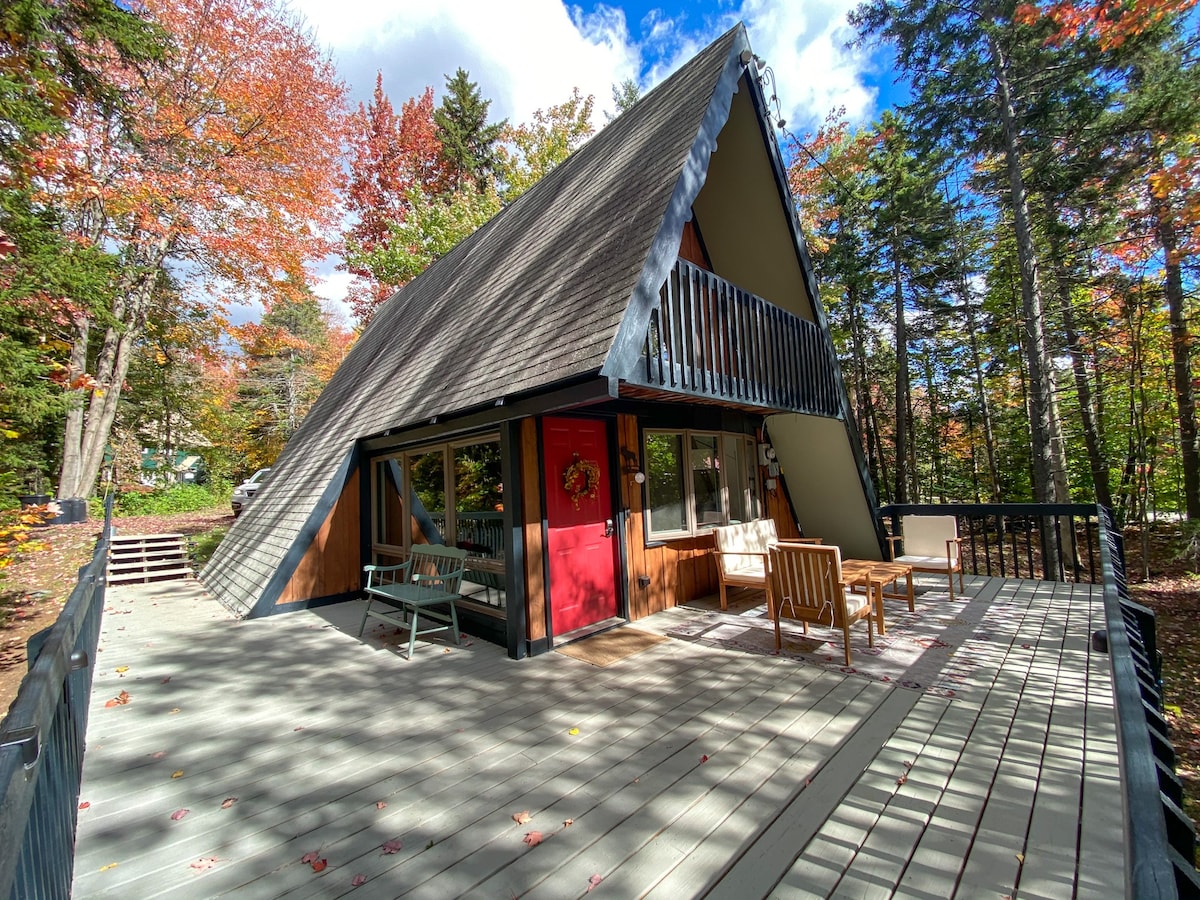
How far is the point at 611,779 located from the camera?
2.67m

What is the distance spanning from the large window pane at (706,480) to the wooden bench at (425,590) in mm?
2974

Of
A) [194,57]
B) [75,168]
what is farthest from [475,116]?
[75,168]

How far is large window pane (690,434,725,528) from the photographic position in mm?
6524

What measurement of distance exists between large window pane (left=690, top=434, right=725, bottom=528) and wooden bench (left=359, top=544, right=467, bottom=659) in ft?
9.76

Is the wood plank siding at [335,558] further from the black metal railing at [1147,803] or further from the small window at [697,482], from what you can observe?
the black metal railing at [1147,803]

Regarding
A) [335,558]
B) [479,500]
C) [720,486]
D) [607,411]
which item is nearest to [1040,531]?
[720,486]

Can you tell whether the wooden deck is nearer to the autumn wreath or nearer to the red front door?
the red front door

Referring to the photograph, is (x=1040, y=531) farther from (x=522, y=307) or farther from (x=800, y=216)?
(x=800, y=216)

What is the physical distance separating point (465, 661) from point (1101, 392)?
13.3 m

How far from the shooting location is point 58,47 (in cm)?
649

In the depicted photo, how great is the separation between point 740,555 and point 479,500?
9.95ft

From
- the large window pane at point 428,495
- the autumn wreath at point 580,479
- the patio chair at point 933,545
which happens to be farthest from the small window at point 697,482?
the large window pane at point 428,495

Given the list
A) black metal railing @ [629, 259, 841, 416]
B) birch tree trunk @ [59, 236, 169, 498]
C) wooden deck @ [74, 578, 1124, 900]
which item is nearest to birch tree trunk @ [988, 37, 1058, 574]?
black metal railing @ [629, 259, 841, 416]

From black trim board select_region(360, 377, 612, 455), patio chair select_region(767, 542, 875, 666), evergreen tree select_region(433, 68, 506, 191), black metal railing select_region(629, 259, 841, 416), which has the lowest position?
patio chair select_region(767, 542, 875, 666)
